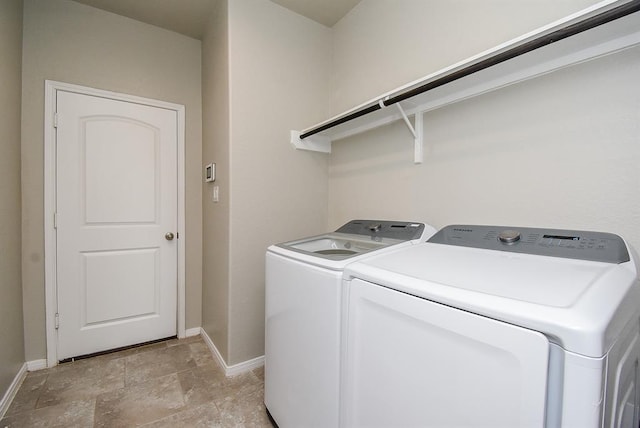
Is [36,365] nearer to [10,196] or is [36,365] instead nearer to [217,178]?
[10,196]

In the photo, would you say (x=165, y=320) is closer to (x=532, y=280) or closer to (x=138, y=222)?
(x=138, y=222)

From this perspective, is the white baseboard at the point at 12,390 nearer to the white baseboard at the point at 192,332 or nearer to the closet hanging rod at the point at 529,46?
the white baseboard at the point at 192,332

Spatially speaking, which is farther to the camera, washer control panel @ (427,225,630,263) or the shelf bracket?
the shelf bracket

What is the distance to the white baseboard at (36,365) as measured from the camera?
1927mm

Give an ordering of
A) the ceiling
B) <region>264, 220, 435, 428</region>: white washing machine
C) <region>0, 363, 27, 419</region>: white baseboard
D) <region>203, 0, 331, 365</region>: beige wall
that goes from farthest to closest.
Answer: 1. the ceiling
2. <region>203, 0, 331, 365</region>: beige wall
3. <region>0, 363, 27, 419</region>: white baseboard
4. <region>264, 220, 435, 428</region>: white washing machine

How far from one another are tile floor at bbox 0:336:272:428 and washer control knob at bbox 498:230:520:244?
1.48m

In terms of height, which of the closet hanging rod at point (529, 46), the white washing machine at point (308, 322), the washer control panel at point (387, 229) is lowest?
the white washing machine at point (308, 322)

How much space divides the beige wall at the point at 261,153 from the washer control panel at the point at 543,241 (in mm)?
1177

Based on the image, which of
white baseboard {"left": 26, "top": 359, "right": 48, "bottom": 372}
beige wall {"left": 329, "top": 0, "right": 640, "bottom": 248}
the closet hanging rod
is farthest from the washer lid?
white baseboard {"left": 26, "top": 359, "right": 48, "bottom": 372}

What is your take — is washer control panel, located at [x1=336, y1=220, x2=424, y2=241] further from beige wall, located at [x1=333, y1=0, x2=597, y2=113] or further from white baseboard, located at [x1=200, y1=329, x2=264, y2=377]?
white baseboard, located at [x1=200, y1=329, x2=264, y2=377]

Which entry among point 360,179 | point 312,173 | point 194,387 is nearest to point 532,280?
point 360,179

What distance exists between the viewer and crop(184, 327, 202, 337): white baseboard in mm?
2467

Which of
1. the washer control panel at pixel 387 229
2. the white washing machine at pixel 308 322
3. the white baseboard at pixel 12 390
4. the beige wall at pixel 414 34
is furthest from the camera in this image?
the white baseboard at pixel 12 390

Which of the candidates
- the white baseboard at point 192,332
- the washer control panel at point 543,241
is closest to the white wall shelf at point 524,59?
the washer control panel at point 543,241
